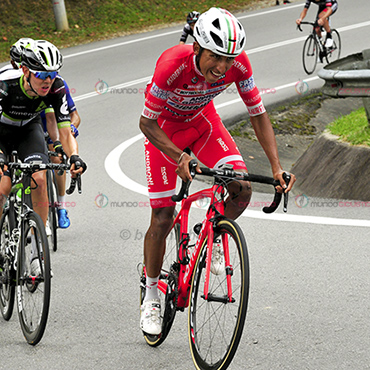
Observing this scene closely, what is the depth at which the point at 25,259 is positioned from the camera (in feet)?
16.3

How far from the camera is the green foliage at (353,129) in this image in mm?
7771

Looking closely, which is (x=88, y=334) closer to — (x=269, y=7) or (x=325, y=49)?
(x=325, y=49)

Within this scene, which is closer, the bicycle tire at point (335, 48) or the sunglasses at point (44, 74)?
the sunglasses at point (44, 74)

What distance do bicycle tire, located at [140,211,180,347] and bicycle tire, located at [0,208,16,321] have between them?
106cm

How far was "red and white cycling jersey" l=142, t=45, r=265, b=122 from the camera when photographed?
4070mm

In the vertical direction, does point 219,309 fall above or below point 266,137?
below

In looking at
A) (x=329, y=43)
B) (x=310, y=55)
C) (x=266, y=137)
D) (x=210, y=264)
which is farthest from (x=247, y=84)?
(x=329, y=43)

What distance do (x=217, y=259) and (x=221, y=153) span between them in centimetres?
79

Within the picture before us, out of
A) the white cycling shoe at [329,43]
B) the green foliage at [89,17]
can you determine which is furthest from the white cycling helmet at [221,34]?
the green foliage at [89,17]

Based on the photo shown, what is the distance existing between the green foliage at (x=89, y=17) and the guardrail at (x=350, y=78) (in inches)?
454

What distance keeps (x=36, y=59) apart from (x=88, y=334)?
80.6 inches

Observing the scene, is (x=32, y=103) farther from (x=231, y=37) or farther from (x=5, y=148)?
(x=231, y=37)

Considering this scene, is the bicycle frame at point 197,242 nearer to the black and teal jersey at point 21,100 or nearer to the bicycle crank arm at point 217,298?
the bicycle crank arm at point 217,298

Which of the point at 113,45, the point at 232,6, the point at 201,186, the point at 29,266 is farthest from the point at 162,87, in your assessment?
the point at 232,6
